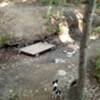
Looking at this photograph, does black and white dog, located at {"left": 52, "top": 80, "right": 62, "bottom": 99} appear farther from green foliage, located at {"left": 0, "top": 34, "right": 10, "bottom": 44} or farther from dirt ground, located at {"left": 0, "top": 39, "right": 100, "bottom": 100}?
green foliage, located at {"left": 0, "top": 34, "right": 10, "bottom": 44}

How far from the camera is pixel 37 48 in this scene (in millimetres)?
7395

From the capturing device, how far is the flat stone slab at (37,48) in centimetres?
716

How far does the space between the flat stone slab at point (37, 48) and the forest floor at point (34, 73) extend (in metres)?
0.12

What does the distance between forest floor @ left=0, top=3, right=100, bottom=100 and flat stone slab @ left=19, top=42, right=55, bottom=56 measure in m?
0.12

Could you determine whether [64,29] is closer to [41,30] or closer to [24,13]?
[41,30]

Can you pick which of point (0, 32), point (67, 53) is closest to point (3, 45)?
point (0, 32)

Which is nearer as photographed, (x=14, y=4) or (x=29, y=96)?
(x=29, y=96)

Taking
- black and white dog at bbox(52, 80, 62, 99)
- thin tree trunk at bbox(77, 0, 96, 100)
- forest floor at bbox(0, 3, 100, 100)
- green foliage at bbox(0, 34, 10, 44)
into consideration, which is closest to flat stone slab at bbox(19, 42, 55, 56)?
forest floor at bbox(0, 3, 100, 100)

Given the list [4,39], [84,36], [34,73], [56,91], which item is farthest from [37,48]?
[84,36]

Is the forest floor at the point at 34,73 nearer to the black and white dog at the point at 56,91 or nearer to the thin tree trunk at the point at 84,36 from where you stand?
the black and white dog at the point at 56,91

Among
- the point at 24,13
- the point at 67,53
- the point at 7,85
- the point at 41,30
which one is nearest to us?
the point at 7,85

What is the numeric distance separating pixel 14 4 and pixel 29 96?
4.80m

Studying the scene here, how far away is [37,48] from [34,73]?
149 cm

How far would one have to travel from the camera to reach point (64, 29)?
839 centimetres
